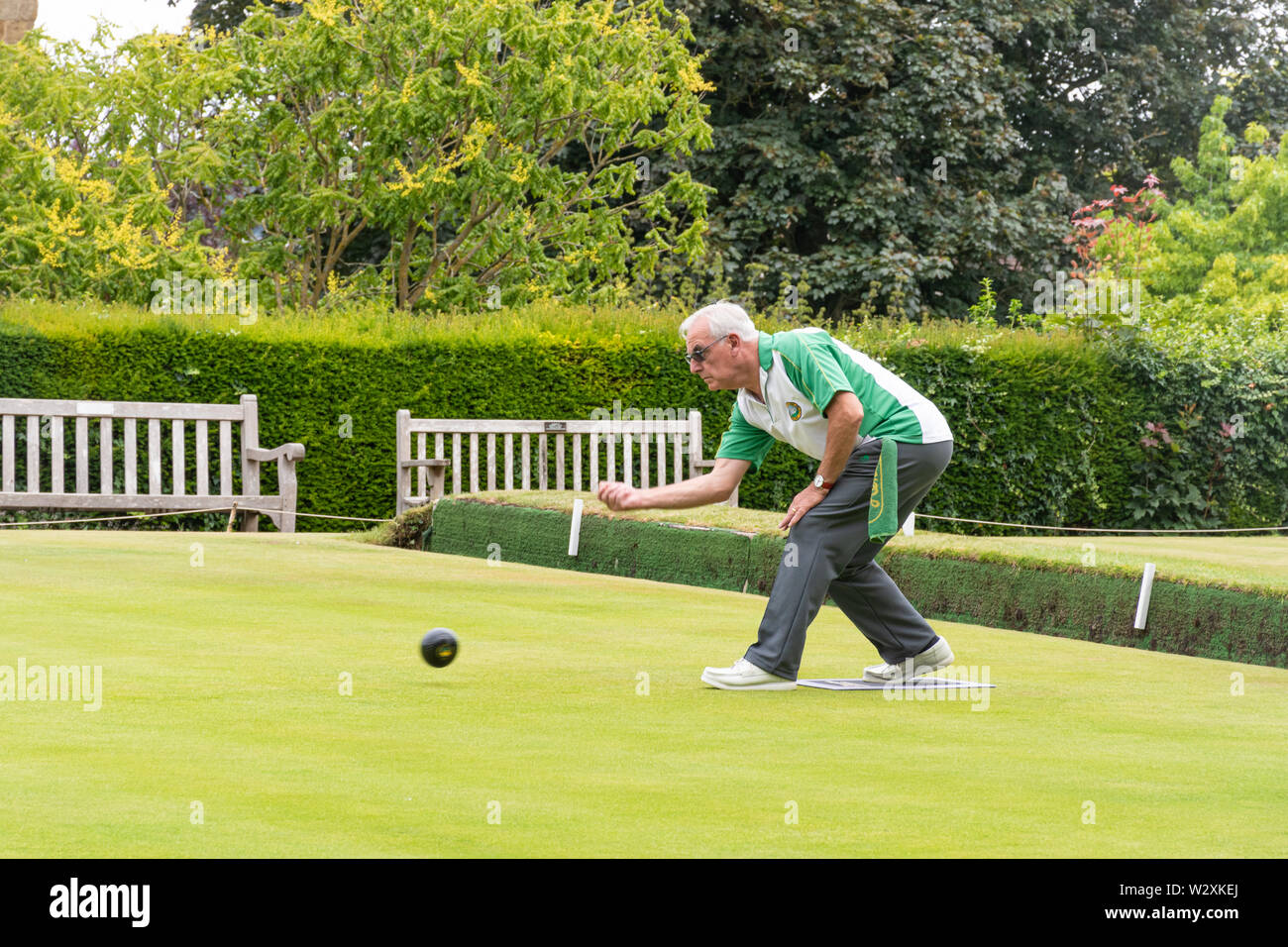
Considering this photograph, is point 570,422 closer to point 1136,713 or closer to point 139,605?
point 139,605

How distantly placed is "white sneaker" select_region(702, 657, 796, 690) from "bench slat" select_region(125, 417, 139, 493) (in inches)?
375

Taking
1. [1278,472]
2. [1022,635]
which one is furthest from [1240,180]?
[1022,635]

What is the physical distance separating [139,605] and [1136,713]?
5.20 meters

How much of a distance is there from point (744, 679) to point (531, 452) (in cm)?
1063

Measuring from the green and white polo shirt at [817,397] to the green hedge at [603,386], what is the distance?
9.91 metres

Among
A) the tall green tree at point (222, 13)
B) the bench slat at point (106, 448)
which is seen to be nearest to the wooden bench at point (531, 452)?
the bench slat at point (106, 448)

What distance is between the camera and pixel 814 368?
6656 millimetres

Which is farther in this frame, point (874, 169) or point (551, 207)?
point (874, 169)

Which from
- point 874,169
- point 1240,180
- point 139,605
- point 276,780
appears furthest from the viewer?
point 1240,180

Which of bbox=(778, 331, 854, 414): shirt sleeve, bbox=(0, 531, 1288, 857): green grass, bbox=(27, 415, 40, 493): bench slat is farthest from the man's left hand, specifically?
bbox=(27, 415, 40, 493): bench slat

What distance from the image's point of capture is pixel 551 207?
2234 centimetres
